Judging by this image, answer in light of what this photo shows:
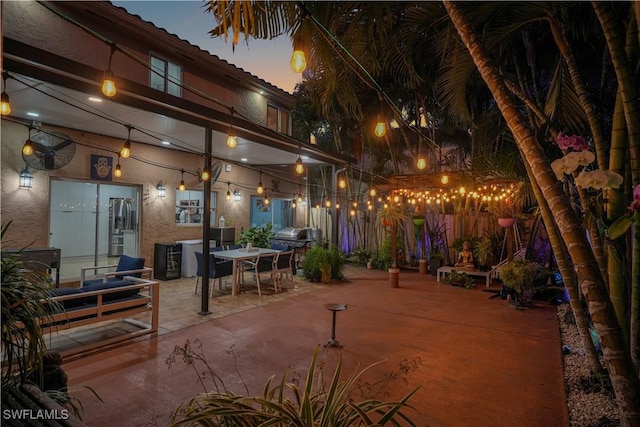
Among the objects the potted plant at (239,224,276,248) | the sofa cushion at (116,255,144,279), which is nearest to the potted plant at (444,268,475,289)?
the potted plant at (239,224,276,248)

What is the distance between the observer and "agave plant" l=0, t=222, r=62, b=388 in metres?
1.81

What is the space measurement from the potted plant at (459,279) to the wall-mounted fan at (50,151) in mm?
8814

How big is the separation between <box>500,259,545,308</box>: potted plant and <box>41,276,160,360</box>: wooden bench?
614 centimetres

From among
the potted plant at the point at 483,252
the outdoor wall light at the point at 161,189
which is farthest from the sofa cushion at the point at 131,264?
the potted plant at the point at 483,252

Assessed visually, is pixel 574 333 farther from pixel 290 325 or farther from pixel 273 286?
pixel 273 286

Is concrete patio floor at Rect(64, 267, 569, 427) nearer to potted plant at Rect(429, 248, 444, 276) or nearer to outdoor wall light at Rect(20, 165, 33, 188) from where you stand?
potted plant at Rect(429, 248, 444, 276)

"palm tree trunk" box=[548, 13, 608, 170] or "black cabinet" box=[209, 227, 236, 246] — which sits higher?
"palm tree trunk" box=[548, 13, 608, 170]

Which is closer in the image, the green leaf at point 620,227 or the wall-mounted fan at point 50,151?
the green leaf at point 620,227

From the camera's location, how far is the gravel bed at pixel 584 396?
2797 millimetres

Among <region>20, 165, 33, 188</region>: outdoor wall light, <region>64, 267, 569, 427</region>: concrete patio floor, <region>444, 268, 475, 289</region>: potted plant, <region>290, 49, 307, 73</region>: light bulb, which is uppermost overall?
<region>290, 49, 307, 73</region>: light bulb

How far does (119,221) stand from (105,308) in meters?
5.14

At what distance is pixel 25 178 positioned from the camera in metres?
6.45

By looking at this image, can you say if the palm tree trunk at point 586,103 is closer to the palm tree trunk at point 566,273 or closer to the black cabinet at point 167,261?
the palm tree trunk at point 566,273

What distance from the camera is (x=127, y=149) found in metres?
5.68
